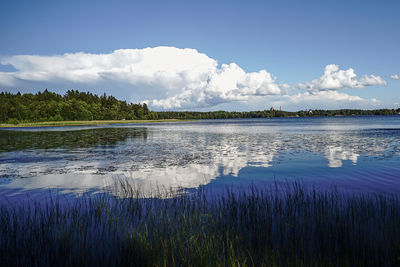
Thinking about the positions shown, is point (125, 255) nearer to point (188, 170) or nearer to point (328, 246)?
point (328, 246)

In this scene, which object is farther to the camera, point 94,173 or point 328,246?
point 94,173

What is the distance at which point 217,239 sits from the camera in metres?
7.80

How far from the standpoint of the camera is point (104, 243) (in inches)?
322

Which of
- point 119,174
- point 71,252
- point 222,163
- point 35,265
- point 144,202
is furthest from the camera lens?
point 222,163

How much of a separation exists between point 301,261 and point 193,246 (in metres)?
2.74

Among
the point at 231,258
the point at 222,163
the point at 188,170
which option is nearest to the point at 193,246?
the point at 231,258

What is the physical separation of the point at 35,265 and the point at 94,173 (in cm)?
1341

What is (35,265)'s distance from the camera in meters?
6.86

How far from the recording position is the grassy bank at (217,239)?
6.84 metres

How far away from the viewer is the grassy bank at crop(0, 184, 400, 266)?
22.5 feet

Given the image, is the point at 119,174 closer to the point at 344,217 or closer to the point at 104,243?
the point at 104,243

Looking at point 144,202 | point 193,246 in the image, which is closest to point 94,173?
point 144,202

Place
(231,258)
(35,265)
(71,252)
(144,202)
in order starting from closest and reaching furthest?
1. (231,258)
2. (35,265)
3. (71,252)
4. (144,202)

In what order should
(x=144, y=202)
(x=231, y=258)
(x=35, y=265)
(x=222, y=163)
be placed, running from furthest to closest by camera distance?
(x=222, y=163) < (x=144, y=202) < (x=35, y=265) < (x=231, y=258)
